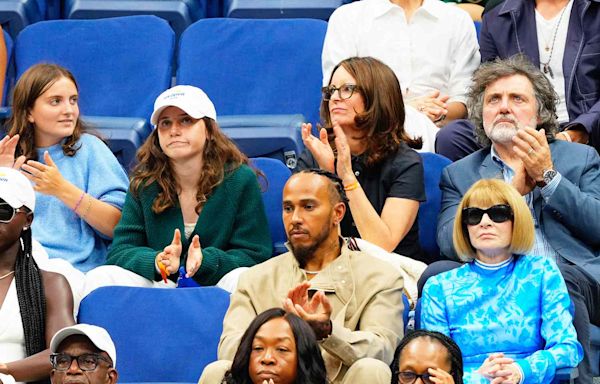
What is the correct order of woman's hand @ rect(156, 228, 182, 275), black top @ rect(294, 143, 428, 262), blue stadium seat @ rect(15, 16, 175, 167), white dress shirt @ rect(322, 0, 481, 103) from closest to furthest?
woman's hand @ rect(156, 228, 182, 275)
black top @ rect(294, 143, 428, 262)
white dress shirt @ rect(322, 0, 481, 103)
blue stadium seat @ rect(15, 16, 175, 167)

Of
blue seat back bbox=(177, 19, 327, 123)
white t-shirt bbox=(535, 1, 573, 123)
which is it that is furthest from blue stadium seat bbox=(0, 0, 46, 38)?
white t-shirt bbox=(535, 1, 573, 123)

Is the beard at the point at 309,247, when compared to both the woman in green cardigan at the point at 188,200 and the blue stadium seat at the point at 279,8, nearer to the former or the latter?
the woman in green cardigan at the point at 188,200

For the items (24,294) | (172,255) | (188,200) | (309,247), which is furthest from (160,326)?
(188,200)

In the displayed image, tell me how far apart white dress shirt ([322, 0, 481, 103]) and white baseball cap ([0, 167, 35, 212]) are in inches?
65.1

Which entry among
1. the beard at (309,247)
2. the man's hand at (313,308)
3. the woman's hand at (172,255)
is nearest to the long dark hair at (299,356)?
the man's hand at (313,308)

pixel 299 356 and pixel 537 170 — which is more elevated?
pixel 537 170

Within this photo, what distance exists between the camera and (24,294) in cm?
384

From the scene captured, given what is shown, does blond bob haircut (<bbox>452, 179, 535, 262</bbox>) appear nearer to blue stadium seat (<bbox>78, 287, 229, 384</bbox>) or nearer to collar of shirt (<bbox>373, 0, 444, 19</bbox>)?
blue stadium seat (<bbox>78, 287, 229, 384</bbox>)

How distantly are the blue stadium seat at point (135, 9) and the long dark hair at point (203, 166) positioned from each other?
1566 millimetres

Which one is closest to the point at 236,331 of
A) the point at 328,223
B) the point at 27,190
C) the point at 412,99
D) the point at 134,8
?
the point at 328,223

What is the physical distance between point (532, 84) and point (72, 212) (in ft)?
5.20

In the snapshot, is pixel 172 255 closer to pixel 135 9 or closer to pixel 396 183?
pixel 396 183

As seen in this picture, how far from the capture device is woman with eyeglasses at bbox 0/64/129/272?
446 cm

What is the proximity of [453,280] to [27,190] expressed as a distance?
126cm
